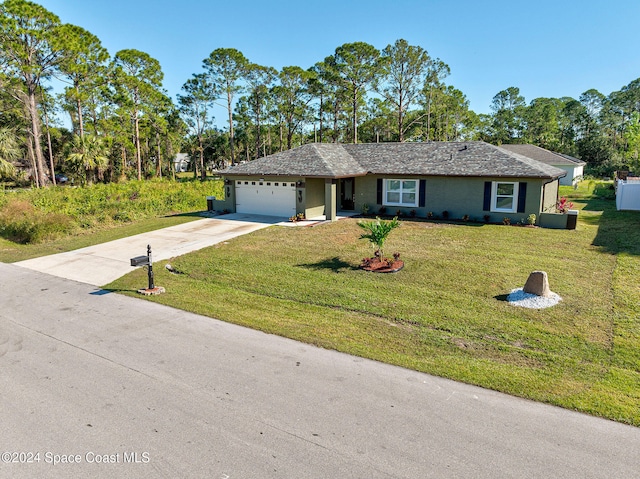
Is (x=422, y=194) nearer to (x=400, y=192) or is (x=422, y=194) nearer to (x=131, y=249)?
(x=400, y=192)

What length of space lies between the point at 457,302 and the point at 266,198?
46.4 ft

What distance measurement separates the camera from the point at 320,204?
69.5 ft

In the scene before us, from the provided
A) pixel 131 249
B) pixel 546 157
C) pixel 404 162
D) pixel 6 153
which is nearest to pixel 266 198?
pixel 404 162

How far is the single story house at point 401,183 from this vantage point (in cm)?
1827

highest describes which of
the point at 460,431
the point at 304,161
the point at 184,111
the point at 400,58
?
the point at 400,58

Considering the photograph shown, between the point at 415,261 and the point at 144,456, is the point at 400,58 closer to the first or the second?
the point at 415,261

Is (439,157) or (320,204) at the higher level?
(439,157)

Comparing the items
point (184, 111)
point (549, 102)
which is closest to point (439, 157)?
point (184, 111)

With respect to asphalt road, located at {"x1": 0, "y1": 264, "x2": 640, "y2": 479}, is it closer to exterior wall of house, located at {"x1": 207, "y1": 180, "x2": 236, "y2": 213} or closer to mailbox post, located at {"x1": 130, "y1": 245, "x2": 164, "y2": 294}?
mailbox post, located at {"x1": 130, "y1": 245, "x2": 164, "y2": 294}

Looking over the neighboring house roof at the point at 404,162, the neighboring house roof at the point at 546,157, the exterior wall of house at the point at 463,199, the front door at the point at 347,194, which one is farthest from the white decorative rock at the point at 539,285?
the neighboring house roof at the point at 546,157

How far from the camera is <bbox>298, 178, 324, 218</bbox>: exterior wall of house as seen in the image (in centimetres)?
2016

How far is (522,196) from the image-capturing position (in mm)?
17891

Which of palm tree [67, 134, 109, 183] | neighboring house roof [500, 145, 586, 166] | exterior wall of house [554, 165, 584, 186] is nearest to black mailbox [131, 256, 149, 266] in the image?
palm tree [67, 134, 109, 183]

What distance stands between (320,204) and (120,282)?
11.7m
